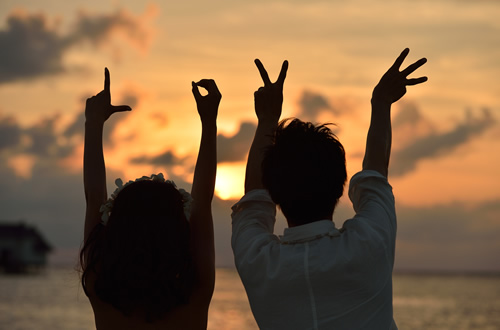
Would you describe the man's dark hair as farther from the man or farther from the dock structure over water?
the dock structure over water

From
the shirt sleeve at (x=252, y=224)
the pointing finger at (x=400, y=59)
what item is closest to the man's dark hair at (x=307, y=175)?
the shirt sleeve at (x=252, y=224)

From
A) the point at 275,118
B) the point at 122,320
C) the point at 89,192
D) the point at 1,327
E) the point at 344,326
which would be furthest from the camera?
the point at 1,327

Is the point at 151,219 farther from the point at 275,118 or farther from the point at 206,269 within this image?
the point at 275,118

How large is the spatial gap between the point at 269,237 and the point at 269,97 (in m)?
0.79

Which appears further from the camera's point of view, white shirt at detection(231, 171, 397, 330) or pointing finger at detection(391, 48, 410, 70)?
pointing finger at detection(391, 48, 410, 70)

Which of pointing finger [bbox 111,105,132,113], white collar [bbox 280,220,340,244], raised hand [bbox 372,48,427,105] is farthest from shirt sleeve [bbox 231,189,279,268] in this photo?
pointing finger [bbox 111,105,132,113]

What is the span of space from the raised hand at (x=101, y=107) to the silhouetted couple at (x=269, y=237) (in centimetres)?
56

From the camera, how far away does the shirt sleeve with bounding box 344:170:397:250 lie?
2.51m

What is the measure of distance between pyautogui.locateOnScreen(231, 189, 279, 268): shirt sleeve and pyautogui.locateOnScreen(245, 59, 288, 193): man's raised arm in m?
0.14

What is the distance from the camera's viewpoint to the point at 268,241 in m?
2.67

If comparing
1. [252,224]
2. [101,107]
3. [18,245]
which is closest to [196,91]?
[101,107]

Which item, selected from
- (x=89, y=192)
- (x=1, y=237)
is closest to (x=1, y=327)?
(x=89, y=192)

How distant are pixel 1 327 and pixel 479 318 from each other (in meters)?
35.0

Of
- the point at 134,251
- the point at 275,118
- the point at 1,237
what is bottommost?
the point at 134,251
